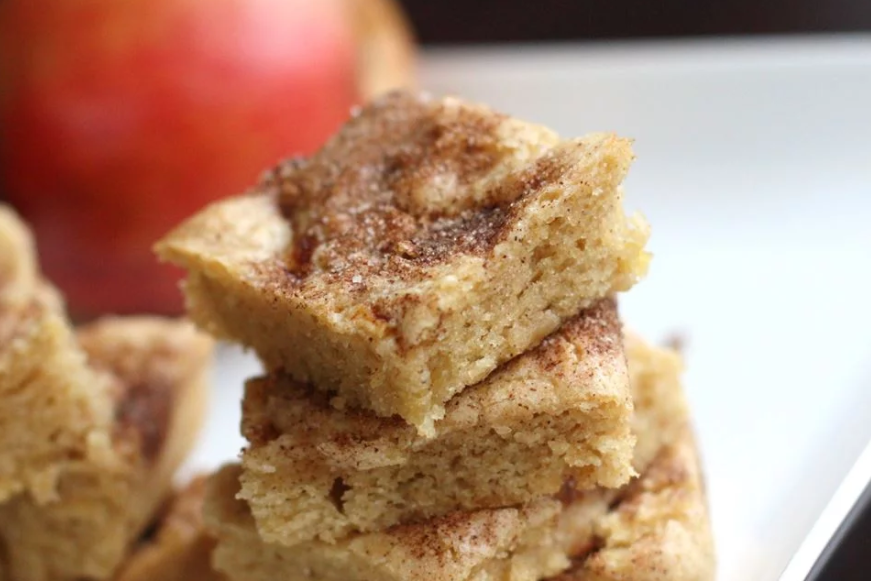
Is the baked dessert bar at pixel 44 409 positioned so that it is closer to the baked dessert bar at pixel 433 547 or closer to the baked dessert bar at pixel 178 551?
the baked dessert bar at pixel 178 551

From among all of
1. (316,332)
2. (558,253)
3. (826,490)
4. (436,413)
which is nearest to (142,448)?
(316,332)

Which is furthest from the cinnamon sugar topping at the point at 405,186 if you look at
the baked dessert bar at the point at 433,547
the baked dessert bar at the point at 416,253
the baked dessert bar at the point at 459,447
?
the baked dessert bar at the point at 433,547

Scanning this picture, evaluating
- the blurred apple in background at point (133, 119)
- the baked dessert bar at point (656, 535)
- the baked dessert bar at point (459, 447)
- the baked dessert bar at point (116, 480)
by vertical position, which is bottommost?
the baked dessert bar at point (656, 535)

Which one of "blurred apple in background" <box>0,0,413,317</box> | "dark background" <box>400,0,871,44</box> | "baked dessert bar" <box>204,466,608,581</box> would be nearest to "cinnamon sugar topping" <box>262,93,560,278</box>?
"baked dessert bar" <box>204,466,608,581</box>

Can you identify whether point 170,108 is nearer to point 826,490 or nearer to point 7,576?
point 7,576

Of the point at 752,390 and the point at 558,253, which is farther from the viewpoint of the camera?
the point at 752,390

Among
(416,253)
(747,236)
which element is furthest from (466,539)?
(747,236)
